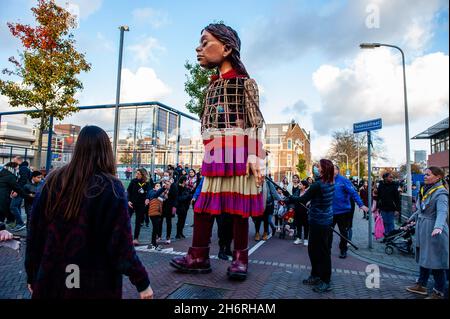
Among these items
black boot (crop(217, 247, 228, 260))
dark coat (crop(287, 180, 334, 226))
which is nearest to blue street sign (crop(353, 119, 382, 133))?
dark coat (crop(287, 180, 334, 226))

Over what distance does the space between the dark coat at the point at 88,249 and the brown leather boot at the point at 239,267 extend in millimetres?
2537

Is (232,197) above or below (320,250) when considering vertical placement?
above

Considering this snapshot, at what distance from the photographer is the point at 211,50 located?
4.59 m

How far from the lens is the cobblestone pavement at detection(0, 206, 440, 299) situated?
3.98 m

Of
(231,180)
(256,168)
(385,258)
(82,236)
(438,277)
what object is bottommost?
Answer: (385,258)

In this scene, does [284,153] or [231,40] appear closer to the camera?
[231,40]

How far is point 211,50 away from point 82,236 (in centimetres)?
352

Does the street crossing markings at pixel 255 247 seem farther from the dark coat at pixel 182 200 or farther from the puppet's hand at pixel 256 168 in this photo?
the puppet's hand at pixel 256 168

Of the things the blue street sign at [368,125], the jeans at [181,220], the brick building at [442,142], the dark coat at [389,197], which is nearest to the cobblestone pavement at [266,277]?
the jeans at [181,220]

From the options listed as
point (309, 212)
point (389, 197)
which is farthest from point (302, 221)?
point (309, 212)

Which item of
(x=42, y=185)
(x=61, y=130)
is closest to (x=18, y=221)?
(x=42, y=185)

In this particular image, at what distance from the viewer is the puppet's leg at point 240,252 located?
4305 mm

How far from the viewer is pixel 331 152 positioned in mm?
45781

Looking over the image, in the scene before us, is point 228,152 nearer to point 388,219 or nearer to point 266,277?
point 266,277
